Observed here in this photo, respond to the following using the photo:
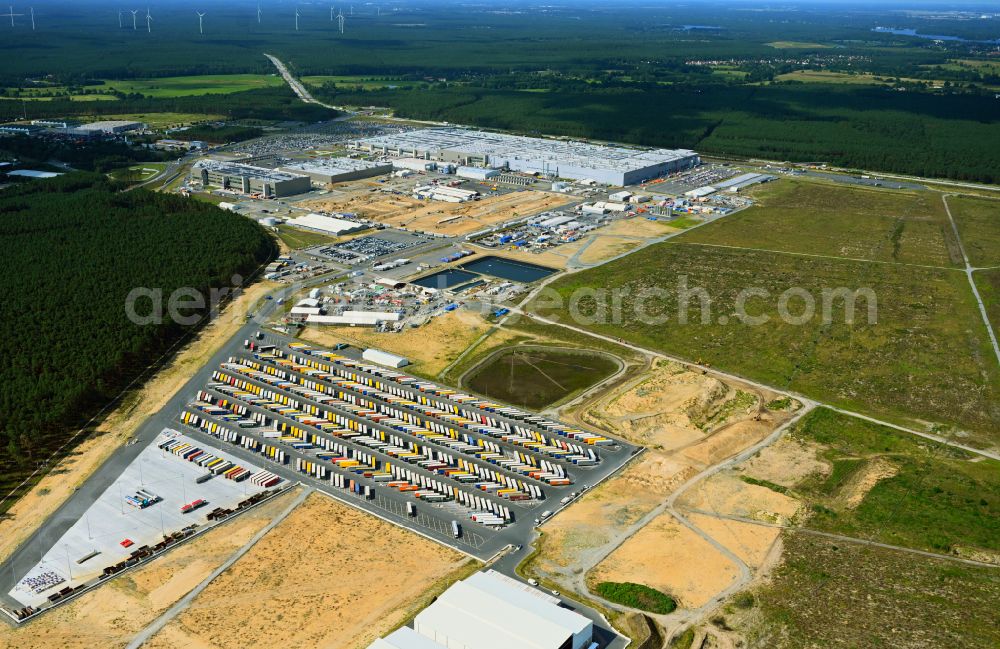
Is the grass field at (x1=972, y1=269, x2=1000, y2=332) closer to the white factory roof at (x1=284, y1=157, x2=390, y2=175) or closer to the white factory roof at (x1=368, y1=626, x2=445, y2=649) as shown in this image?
the white factory roof at (x1=368, y1=626, x2=445, y2=649)

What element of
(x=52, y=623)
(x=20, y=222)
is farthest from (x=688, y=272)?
(x=20, y=222)

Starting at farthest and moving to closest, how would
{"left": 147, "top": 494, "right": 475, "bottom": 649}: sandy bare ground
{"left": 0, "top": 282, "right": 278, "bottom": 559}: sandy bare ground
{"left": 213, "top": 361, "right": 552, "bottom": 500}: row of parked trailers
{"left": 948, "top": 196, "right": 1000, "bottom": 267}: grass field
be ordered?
{"left": 948, "top": 196, "right": 1000, "bottom": 267}: grass field < {"left": 213, "top": 361, "right": 552, "bottom": 500}: row of parked trailers < {"left": 0, "top": 282, "right": 278, "bottom": 559}: sandy bare ground < {"left": 147, "top": 494, "right": 475, "bottom": 649}: sandy bare ground

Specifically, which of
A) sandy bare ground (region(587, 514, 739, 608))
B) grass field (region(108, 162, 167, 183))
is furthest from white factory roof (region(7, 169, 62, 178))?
sandy bare ground (region(587, 514, 739, 608))

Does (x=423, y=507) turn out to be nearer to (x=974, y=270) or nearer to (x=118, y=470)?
(x=118, y=470)

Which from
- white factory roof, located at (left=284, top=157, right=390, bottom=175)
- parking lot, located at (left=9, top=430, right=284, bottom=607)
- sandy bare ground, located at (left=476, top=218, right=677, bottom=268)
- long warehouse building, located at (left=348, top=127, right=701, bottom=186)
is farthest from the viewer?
long warehouse building, located at (left=348, top=127, right=701, bottom=186)

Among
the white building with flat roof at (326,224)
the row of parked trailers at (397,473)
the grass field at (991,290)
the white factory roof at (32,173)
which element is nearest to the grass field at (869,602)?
the row of parked trailers at (397,473)

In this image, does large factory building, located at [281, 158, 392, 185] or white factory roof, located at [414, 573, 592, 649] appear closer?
white factory roof, located at [414, 573, 592, 649]
